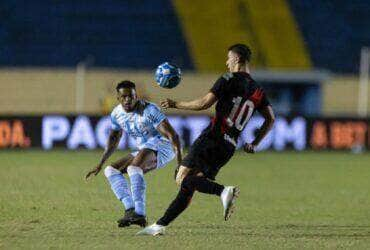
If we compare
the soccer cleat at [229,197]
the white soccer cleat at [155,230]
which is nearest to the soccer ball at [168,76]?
the soccer cleat at [229,197]

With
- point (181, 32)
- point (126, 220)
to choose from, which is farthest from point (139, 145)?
point (181, 32)

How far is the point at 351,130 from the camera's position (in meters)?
29.6

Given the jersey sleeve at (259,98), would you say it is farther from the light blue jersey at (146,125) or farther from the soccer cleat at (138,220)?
the soccer cleat at (138,220)

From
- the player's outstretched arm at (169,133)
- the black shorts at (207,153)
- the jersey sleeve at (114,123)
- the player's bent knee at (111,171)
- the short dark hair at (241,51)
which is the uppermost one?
the short dark hair at (241,51)

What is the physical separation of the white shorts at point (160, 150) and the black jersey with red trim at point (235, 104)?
54.6 inches

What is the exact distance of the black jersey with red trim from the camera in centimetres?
951

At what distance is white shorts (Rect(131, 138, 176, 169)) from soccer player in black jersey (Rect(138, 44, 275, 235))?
1.20m

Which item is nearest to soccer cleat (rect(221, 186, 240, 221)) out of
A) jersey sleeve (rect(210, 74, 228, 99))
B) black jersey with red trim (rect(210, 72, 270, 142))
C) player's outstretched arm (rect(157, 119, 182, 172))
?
black jersey with red trim (rect(210, 72, 270, 142))

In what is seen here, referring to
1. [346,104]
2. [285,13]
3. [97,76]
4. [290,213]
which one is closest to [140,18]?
[97,76]

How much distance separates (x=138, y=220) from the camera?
10.3 m

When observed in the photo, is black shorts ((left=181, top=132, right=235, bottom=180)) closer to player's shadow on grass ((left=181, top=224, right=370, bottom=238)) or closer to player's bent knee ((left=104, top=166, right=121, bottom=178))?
player's shadow on grass ((left=181, top=224, right=370, bottom=238))

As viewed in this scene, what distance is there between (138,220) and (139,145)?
41.5 inches

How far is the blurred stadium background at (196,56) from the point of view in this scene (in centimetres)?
2961

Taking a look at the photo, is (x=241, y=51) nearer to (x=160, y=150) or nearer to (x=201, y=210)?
(x=160, y=150)
